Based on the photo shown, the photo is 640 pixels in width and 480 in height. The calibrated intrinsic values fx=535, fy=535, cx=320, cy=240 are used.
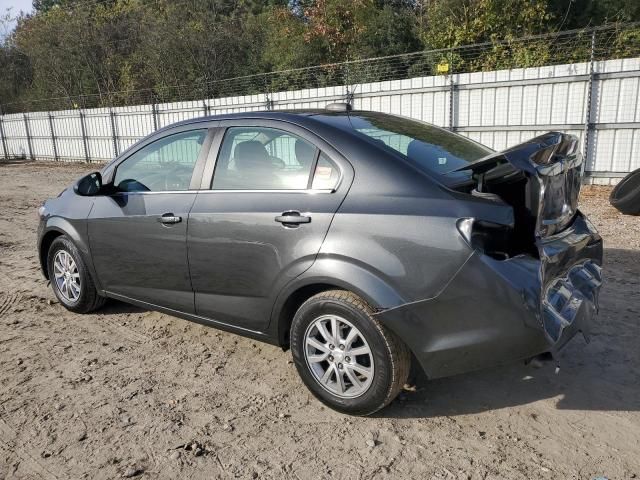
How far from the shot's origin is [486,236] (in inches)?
101

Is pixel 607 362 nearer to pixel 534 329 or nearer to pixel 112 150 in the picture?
pixel 534 329

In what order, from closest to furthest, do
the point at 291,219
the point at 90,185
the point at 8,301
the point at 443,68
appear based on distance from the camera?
the point at 291,219
the point at 90,185
the point at 8,301
the point at 443,68

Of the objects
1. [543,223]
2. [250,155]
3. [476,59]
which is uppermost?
[476,59]

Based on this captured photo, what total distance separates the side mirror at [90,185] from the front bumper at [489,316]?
8.70 ft

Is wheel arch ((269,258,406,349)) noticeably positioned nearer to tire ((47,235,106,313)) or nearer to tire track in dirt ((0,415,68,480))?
tire track in dirt ((0,415,68,480))

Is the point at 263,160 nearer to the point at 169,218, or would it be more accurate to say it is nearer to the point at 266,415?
the point at 169,218

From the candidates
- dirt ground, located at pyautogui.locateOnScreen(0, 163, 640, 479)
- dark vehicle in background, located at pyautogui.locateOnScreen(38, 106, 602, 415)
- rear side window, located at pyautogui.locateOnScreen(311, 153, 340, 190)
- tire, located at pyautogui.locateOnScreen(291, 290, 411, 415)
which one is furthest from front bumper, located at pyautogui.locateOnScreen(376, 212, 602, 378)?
rear side window, located at pyautogui.locateOnScreen(311, 153, 340, 190)

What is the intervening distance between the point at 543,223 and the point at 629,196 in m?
6.02

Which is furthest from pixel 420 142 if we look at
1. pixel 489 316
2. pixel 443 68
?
pixel 443 68

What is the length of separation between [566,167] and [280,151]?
1653 millimetres

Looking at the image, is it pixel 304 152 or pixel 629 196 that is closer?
pixel 304 152

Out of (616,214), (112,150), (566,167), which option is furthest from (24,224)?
(112,150)

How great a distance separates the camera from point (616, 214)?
7.92 meters

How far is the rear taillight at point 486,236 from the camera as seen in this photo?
2533 millimetres
